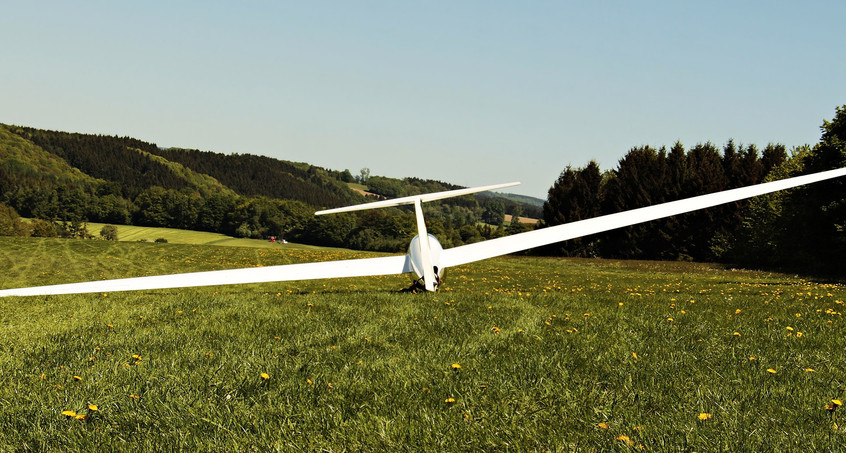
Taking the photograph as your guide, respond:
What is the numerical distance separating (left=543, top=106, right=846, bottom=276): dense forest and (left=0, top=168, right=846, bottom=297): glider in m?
30.3

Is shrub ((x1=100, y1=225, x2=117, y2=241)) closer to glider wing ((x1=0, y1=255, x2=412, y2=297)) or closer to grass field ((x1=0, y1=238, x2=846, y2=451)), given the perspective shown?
glider wing ((x1=0, y1=255, x2=412, y2=297))

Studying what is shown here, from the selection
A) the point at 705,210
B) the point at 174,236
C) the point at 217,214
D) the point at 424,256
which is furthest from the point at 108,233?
the point at 424,256

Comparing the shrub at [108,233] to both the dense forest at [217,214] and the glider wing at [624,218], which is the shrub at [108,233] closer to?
the dense forest at [217,214]

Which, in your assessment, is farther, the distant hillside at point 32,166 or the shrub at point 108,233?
the distant hillside at point 32,166

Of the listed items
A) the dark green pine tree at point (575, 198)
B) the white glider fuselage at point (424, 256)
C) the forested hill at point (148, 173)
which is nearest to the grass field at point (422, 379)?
the white glider fuselage at point (424, 256)

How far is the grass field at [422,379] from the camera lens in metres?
3.76

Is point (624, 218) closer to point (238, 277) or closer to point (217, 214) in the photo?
point (238, 277)

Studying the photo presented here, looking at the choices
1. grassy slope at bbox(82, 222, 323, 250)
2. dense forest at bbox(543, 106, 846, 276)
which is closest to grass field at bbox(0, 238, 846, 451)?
dense forest at bbox(543, 106, 846, 276)

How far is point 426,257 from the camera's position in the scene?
11.6m

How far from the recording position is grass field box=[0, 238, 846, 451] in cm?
376

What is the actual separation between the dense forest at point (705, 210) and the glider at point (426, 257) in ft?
99.6

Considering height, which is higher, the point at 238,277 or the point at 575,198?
the point at 575,198

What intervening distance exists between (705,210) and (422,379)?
56.0 meters

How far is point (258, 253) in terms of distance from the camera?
38.9 metres
